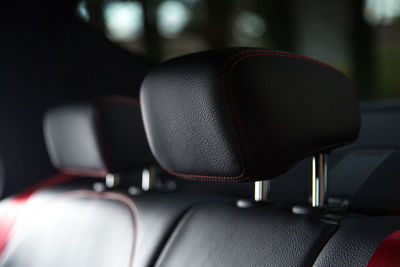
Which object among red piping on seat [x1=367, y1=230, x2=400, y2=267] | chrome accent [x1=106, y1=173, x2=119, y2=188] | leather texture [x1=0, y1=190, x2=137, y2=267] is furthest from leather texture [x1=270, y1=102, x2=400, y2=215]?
chrome accent [x1=106, y1=173, x2=119, y2=188]

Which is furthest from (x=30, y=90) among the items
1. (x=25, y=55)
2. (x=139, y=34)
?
(x=139, y=34)

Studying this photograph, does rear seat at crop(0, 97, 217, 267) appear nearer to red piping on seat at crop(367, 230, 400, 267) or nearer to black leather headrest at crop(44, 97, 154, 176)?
black leather headrest at crop(44, 97, 154, 176)

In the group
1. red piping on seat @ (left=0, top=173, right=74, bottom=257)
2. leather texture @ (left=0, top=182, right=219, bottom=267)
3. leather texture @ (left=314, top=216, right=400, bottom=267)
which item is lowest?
red piping on seat @ (left=0, top=173, right=74, bottom=257)

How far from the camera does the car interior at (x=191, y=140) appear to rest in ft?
1.92

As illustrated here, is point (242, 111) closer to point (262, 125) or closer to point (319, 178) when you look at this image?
point (262, 125)

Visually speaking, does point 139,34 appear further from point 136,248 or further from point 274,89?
point 274,89

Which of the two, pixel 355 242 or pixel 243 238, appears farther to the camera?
pixel 243 238

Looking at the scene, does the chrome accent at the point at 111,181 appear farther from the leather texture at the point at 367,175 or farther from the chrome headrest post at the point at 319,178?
the chrome headrest post at the point at 319,178

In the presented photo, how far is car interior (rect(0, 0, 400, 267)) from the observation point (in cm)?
58

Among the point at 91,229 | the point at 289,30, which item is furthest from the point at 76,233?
the point at 289,30

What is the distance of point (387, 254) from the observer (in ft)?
1.95

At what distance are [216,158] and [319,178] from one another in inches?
11.4

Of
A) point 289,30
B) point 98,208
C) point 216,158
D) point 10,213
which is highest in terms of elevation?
point 289,30

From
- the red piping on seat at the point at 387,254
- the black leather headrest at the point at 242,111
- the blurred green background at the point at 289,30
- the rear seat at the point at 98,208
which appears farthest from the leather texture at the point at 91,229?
the blurred green background at the point at 289,30
